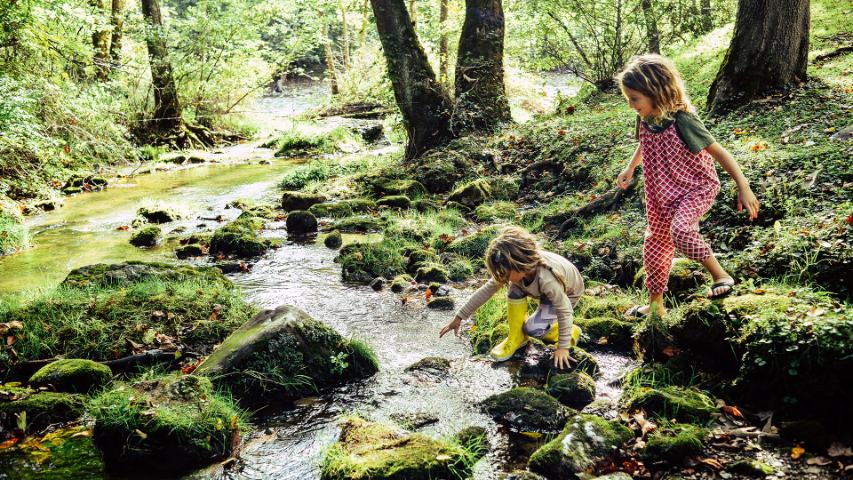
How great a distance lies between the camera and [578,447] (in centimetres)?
343

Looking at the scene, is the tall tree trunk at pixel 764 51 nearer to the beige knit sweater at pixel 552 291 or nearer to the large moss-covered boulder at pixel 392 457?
the beige knit sweater at pixel 552 291

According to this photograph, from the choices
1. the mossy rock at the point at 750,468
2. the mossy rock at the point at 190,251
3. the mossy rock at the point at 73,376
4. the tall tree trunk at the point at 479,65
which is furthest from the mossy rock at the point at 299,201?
the mossy rock at the point at 750,468

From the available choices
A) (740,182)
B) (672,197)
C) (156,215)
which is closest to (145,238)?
(156,215)

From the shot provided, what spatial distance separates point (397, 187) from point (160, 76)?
10.7m

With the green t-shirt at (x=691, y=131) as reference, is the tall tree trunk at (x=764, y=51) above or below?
above

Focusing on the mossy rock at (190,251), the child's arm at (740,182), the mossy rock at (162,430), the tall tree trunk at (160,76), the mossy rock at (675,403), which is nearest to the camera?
the mossy rock at (675,403)

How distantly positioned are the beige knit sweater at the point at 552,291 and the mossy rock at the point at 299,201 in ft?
26.4

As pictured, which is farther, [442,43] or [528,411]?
[442,43]

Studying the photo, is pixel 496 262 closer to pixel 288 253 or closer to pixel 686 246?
pixel 686 246

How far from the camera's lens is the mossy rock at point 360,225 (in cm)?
1013

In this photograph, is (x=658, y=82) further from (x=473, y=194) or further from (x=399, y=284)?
(x=473, y=194)

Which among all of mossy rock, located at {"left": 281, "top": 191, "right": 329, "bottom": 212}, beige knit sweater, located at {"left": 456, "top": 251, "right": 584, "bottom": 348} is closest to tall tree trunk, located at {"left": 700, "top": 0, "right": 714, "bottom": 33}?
mossy rock, located at {"left": 281, "top": 191, "right": 329, "bottom": 212}

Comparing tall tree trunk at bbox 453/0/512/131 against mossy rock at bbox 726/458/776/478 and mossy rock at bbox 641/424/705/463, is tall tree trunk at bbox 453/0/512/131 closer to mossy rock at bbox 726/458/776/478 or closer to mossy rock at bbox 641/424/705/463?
mossy rock at bbox 641/424/705/463

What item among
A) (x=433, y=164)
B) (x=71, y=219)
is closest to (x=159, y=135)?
(x=71, y=219)
